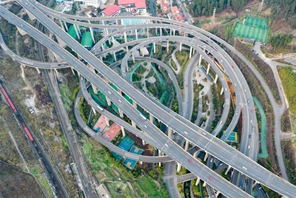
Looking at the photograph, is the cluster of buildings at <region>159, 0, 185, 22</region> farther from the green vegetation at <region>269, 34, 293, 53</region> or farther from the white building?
the green vegetation at <region>269, 34, 293, 53</region>

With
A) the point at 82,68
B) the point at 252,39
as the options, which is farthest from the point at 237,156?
the point at 82,68

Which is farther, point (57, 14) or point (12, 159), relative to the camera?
point (57, 14)

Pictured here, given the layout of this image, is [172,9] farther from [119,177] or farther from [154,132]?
[119,177]

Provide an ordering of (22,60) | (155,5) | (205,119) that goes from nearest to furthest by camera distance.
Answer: (205,119) → (22,60) → (155,5)

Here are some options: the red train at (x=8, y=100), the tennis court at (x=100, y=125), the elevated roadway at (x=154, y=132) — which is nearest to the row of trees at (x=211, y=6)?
the elevated roadway at (x=154, y=132)

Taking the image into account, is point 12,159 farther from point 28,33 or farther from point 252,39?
point 252,39

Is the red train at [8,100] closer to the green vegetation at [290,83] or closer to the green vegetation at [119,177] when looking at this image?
the green vegetation at [119,177]

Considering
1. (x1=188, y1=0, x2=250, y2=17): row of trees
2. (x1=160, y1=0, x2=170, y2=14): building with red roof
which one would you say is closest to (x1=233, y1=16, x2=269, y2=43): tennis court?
(x1=188, y1=0, x2=250, y2=17): row of trees
